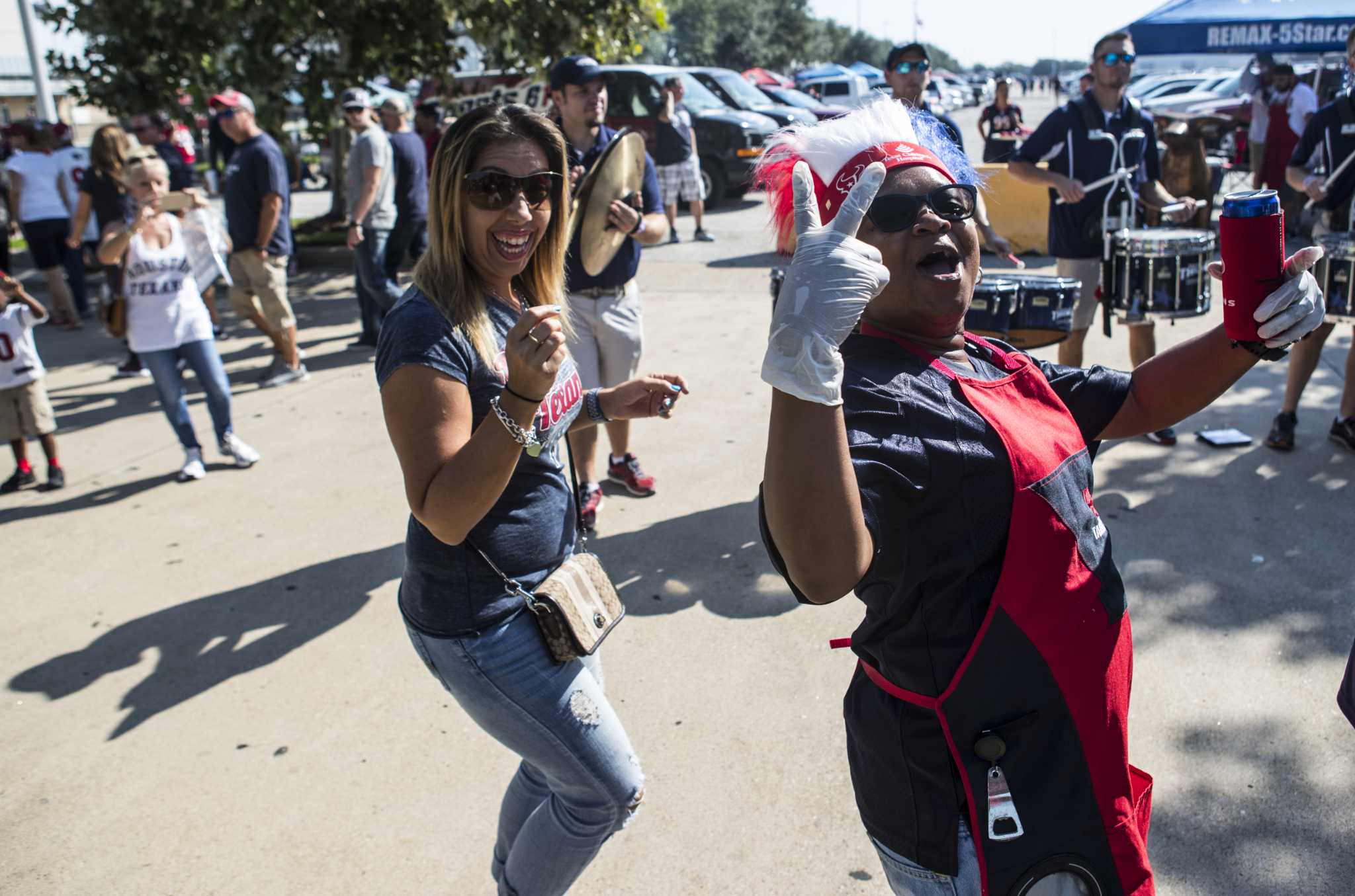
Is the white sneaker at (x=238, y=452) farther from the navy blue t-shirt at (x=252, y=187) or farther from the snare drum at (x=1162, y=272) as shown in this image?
the snare drum at (x=1162, y=272)

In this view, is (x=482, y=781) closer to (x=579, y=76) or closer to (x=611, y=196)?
(x=611, y=196)

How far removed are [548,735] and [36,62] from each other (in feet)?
53.9

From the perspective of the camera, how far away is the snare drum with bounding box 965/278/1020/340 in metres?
4.41

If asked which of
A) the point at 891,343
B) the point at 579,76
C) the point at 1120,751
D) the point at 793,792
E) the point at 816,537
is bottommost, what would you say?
the point at 793,792

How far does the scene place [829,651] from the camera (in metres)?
3.88

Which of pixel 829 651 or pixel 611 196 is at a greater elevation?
pixel 611 196

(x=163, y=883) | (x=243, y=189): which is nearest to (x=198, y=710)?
(x=163, y=883)

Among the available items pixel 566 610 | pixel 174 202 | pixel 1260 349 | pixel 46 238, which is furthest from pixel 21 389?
pixel 1260 349

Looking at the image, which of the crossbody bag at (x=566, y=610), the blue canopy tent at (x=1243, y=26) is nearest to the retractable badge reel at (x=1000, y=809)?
the crossbody bag at (x=566, y=610)

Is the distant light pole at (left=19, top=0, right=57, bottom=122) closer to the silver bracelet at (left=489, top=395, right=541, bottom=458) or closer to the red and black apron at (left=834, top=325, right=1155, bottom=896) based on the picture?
the silver bracelet at (left=489, top=395, right=541, bottom=458)

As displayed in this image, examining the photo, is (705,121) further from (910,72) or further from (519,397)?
(519,397)

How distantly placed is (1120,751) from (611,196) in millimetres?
3560

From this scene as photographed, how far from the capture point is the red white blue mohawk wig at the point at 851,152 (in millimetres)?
1656

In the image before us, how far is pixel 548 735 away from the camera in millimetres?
2203
